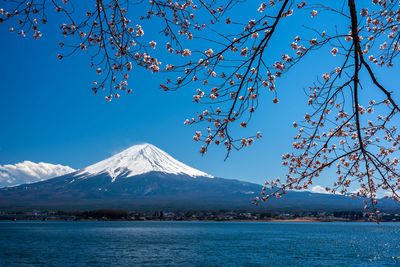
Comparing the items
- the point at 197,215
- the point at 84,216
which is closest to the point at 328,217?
the point at 197,215

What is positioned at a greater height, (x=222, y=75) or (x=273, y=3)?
(x=273, y=3)

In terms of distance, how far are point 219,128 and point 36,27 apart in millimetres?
3149

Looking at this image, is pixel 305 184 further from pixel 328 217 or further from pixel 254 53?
pixel 328 217

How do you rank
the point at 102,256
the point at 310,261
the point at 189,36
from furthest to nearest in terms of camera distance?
1. the point at 102,256
2. the point at 310,261
3. the point at 189,36

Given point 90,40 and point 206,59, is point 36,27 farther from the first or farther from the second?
point 206,59

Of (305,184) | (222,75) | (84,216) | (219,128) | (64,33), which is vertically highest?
(64,33)

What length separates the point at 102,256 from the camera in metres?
34.3

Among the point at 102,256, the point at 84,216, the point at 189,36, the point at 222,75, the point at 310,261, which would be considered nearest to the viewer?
the point at 222,75

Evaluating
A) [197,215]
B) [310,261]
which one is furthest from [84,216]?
[310,261]

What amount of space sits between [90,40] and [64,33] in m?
0.43

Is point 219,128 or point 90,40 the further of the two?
point 90,40

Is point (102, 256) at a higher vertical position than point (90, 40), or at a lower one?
lower

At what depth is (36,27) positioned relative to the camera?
17.4 feet

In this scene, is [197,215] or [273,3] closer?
[273,3]
